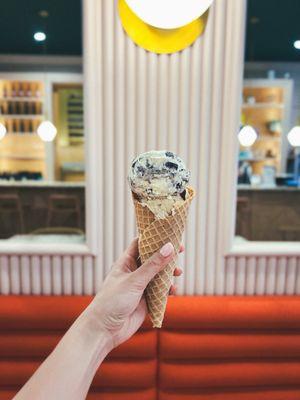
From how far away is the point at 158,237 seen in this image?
124 centimetres

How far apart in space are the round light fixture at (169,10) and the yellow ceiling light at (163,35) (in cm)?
34

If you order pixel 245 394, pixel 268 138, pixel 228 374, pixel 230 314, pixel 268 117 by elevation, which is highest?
pixel 268 117

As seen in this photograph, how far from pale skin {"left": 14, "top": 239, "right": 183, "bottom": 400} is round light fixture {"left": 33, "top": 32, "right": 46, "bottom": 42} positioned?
6575 millimetres

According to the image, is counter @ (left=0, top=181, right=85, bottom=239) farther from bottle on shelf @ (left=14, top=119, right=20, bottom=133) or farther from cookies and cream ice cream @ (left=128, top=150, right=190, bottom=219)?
cookies and cream ice cream @ (left=128, top=150, right=190, bottom=219)

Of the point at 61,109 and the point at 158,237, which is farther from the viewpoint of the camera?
the point at 61,109

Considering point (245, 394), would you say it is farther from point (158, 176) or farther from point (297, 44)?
point (297, 44)

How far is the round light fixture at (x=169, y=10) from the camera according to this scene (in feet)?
5.48

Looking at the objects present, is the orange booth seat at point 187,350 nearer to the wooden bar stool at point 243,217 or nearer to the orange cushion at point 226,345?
the orange cushion at point 226,345

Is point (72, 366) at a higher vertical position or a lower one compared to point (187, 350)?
higher

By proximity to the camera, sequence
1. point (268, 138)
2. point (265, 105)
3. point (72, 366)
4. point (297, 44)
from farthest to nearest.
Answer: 1. point (268, 138)
2. point (265, 105)
3. point (297, 44)
4. point (72, 366)

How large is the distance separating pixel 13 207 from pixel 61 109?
3675 mm

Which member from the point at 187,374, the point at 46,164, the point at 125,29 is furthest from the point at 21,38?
the point at 187,374

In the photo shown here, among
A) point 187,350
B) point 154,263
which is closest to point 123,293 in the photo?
point 154,263

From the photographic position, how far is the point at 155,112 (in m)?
2.18
